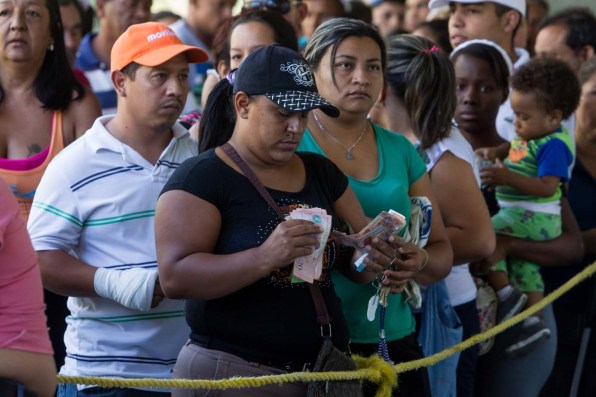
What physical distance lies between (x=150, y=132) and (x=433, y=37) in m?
3.37

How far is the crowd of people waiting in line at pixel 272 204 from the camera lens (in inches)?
117

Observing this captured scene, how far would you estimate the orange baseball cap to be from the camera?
140 inches

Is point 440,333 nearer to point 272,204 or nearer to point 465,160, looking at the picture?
point 465,160

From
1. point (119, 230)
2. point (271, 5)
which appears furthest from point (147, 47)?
point (271, 5)

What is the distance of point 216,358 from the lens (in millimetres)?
2994

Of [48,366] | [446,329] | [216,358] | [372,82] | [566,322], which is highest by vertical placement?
[372,82]

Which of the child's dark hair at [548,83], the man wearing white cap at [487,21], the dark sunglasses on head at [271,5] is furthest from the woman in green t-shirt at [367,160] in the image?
the man wearing white cap at [487,21]

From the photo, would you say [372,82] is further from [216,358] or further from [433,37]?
[433,37]

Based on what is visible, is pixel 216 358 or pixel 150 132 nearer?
pixel 216 358

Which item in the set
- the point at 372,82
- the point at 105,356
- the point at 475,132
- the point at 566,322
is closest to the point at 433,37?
the point at 475,132

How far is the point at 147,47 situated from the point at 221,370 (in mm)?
1291

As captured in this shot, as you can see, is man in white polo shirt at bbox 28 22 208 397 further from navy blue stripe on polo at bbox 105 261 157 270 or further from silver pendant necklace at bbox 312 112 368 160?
silver pendant necklace at bbox 312 112 368 160

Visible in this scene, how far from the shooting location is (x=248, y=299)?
299cm

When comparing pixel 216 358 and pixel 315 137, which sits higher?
pixel 315 137
